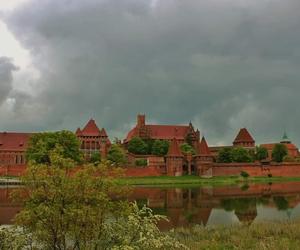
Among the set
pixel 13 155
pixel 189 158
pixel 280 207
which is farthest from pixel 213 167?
pixel 280 207

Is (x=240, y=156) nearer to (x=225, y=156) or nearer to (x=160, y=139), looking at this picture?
(x=225, y=156)

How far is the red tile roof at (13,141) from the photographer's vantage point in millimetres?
82312

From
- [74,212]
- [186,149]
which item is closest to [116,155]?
[186,149]

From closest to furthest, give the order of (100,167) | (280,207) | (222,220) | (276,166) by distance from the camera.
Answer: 1. (100,167)
2. (222,220)
3. (280,207)
4. (276,166)

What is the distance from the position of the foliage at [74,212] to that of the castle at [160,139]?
6013 cm

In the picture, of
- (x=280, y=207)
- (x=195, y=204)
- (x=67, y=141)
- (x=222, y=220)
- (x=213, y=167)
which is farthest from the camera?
(x=213, y=167)

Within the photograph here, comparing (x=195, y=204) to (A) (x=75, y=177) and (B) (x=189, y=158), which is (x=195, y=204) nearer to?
(A) (x=75, y=177)

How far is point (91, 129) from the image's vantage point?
83750 millimetres

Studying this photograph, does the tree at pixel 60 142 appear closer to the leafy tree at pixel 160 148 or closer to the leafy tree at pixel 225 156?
the leafy tree at pixel 160 148

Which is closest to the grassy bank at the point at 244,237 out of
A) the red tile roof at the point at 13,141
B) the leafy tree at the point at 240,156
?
the leafy tree at the point at 240,156

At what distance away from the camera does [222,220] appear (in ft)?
76.5

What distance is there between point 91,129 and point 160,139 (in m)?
14.0

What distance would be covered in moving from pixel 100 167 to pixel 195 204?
2397 centimetres

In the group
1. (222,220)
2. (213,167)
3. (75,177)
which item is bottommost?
(222,220)
